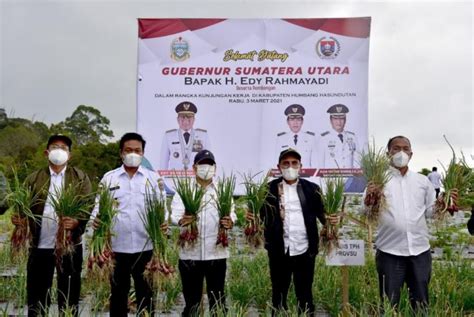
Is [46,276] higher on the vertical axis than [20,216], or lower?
lower

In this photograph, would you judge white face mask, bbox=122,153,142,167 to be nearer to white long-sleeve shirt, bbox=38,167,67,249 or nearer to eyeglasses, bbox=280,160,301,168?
white long-sleeve shirt, bbox=38,167,67,249

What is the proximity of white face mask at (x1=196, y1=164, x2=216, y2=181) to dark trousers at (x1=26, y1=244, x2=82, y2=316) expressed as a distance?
3.72ft

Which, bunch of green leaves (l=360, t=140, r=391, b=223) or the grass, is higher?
bunch of green leaves (l=360, t=140, r=391, b=223)

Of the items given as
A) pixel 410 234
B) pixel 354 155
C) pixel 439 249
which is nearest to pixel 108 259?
pixel 410 234

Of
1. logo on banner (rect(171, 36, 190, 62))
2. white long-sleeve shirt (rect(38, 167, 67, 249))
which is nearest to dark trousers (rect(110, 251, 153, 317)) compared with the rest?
white long-sleeve shirt (rect(38, 167, 67, 249))

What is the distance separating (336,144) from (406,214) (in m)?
3.20

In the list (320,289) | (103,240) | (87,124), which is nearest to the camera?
(103,240)

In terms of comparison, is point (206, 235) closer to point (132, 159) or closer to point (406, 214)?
point (132, 159)

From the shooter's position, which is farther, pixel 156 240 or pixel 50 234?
pixel 50 234

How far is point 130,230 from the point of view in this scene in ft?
13.4

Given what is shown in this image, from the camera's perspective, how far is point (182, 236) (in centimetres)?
404

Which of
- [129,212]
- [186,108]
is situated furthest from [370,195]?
[186,108]

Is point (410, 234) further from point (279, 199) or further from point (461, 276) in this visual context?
point (461, 276)

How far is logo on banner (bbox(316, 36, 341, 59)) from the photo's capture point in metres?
7.14
